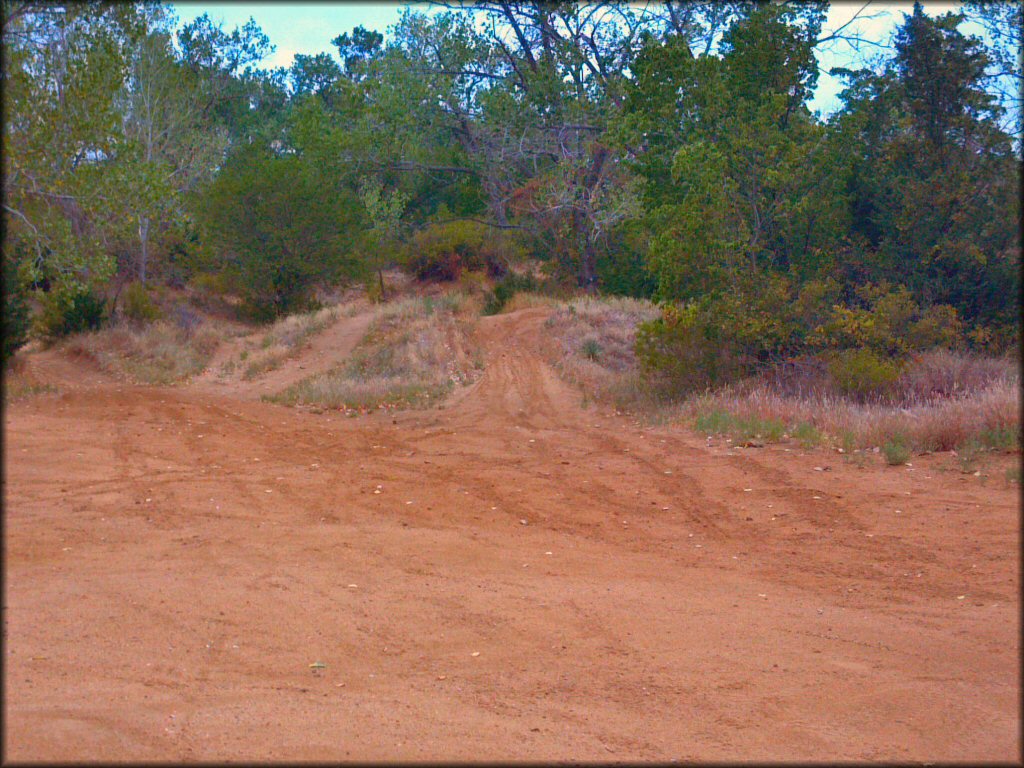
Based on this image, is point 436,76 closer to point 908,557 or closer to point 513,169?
point 513,169

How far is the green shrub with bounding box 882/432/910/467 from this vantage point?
11398 mm

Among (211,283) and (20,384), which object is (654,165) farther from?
(211,283)

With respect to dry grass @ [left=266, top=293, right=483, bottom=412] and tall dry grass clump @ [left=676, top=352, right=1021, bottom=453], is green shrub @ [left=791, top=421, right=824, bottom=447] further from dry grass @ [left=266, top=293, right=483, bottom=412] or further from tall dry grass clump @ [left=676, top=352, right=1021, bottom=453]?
dry grass @ [left=266, top=293, right=483, bottom=412]

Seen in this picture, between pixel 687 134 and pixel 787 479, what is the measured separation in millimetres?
8808

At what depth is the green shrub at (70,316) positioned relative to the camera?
1958 centimetres

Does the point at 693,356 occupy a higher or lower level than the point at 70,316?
lower

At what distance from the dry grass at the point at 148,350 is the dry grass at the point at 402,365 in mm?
2871

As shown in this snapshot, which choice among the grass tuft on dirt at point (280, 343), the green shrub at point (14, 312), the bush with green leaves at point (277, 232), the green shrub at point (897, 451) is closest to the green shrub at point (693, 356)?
the green shrub at point (897, 451)

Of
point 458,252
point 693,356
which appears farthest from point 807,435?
point 458,252

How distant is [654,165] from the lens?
18188mm

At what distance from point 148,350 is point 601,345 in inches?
397

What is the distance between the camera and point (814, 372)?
1582cm

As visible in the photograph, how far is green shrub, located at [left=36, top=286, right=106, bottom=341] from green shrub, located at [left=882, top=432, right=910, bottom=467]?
15.5 meters

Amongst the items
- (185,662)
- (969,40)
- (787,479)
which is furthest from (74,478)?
(969,40)
